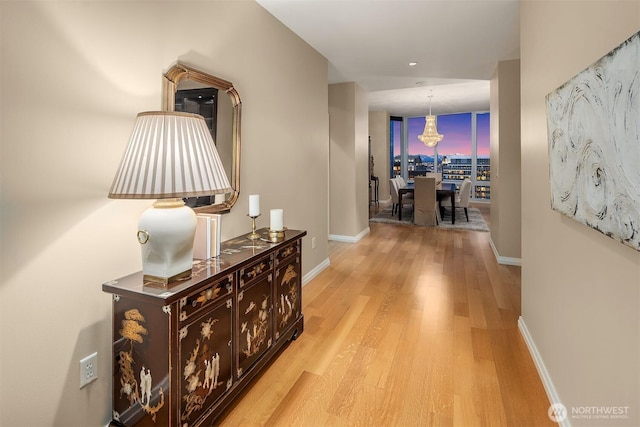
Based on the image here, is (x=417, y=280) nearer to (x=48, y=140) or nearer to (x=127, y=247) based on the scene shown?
(x=127, y=247)

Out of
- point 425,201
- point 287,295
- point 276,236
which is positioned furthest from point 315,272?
point 425,201

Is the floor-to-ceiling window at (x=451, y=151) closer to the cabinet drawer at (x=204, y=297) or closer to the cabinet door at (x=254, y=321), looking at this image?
the cabinet door at (x=254, y=321)

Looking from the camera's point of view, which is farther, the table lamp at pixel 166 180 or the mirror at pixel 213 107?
→ the mirror at pixel 213 107

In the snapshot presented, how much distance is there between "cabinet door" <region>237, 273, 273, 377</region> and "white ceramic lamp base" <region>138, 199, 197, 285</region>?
0.41 metres

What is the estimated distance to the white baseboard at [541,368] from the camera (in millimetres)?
1604

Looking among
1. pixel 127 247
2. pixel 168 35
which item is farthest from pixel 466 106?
pixel 127 247

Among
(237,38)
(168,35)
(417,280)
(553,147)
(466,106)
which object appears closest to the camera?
(553,147)

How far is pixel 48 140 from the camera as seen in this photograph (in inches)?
50.7

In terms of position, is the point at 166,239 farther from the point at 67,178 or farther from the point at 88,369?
the point at 88,369

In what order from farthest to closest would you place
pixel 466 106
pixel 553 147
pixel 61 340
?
pixel 466 106 < pixel 553 147 < pixel 61 340

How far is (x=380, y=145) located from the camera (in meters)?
9.44

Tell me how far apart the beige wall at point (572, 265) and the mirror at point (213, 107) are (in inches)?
73.9

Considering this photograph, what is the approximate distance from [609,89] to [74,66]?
76.0 inches

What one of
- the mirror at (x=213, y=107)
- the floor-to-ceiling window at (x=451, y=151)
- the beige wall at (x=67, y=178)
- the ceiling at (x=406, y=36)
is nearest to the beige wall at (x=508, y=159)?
the ceiling at (x=406, y=36)
